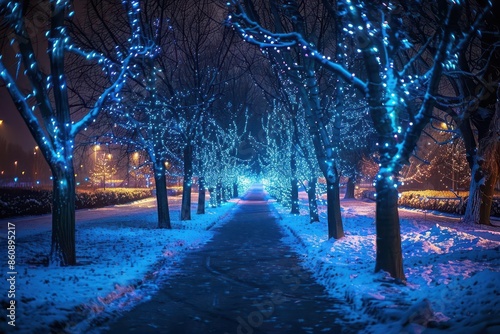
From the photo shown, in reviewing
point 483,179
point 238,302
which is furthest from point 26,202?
point 483,179

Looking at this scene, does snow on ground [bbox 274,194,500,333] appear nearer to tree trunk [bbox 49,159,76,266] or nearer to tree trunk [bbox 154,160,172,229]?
tree trunk [bbox 49,159,76,266]

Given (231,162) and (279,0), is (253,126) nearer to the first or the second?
(231,162)

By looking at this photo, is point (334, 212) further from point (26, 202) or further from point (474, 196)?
point (26, 202)

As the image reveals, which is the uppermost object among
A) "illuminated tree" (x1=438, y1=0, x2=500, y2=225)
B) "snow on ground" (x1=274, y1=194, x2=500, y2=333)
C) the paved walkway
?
"illuminated tree" (x1=438, y1=0, x2=500, y2=225)

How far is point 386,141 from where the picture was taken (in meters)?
8.93

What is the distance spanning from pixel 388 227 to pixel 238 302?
3.20 m

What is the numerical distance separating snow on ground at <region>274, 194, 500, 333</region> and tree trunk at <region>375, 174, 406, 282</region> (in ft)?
0.87

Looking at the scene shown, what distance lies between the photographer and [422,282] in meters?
8.93

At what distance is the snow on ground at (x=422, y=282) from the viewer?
235 inches

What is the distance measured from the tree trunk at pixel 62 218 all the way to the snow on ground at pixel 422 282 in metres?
5.81

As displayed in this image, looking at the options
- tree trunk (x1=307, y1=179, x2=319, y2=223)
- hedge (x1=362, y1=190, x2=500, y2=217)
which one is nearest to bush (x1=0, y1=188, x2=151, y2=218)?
tree trunk (x1=307, y1=179, x2=319, y2=223)

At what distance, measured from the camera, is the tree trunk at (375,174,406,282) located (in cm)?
890

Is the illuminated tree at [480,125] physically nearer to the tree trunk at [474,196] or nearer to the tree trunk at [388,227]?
the tree trunk at [474,196]

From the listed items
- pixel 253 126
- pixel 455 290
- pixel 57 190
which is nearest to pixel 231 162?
pixel 253 126
